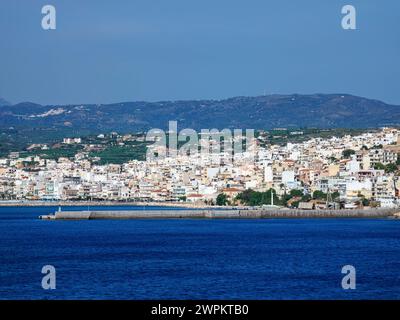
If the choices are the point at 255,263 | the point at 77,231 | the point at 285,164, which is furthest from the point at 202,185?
the point at 255,263

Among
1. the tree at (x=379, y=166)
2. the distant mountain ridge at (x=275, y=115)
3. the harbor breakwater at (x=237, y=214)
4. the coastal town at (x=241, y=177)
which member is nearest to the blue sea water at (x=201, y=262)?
the harbor breakwater at (x=237, y=214)

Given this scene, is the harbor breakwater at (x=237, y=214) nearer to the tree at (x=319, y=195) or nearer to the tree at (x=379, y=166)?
the tree at (x=319, y=195)

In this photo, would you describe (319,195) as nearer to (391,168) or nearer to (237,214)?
(391,168)

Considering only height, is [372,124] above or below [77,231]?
above

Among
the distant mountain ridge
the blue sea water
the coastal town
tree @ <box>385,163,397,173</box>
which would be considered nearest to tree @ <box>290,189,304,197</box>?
the coastal town

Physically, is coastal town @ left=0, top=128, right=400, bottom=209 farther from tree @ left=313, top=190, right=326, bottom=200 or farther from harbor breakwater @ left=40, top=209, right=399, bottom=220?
harbor breakwater @ left=40, top=209, right=399, bottom=220
